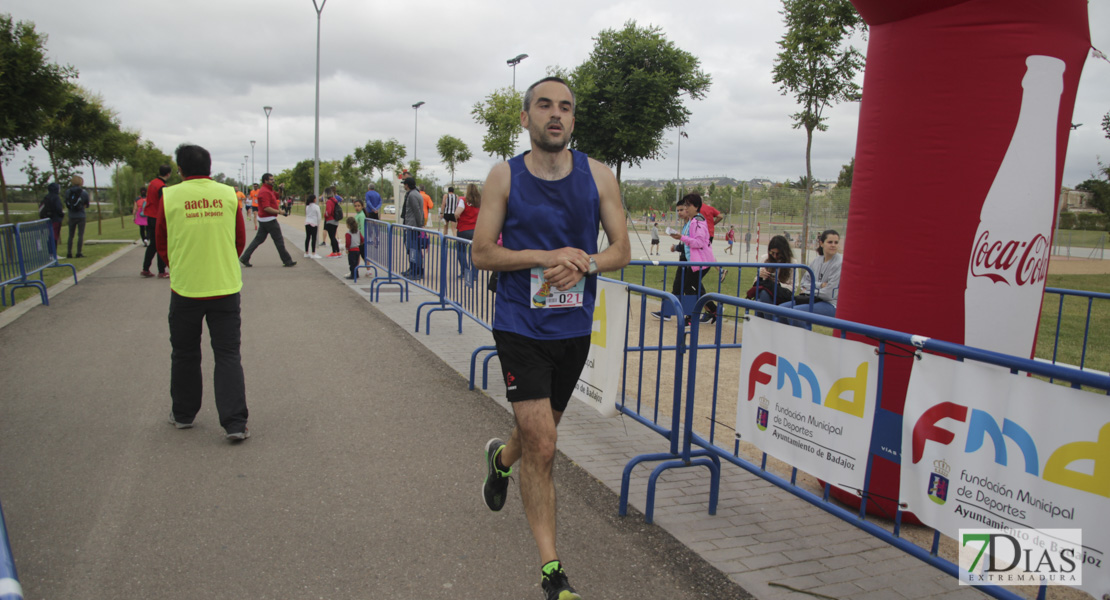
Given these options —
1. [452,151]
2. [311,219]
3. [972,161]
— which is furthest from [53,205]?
[452,151]

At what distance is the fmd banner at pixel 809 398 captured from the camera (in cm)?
301

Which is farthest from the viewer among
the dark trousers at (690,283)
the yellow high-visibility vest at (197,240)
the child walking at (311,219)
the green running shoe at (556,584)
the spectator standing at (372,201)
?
the child walking at (311,219)

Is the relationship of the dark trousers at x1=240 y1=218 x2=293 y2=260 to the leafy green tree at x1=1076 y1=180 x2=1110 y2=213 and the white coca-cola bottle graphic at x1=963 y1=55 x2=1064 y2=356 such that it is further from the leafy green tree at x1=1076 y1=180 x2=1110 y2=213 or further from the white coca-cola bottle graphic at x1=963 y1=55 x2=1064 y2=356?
the leafy green tree at x1=1076 y1=180 x2=1110 y2=213

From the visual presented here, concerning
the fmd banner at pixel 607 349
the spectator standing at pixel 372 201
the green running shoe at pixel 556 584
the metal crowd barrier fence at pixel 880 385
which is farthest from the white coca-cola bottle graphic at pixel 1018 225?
the spectator standing at pixel 372 201

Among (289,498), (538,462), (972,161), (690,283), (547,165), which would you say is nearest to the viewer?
(538,462)

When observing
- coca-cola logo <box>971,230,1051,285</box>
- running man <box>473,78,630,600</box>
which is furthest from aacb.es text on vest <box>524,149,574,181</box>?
coca-cola logo <box>971,230,1051,285</box>

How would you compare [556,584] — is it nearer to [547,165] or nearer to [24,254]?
[547,165]

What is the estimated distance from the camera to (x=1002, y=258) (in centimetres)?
367

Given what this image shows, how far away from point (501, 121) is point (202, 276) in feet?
104

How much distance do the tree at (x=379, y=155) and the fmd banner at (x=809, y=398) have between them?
61.3 metres

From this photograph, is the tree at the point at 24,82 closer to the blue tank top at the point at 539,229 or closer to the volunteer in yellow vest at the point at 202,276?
the volunteer in yellow vest at the point at 202,276

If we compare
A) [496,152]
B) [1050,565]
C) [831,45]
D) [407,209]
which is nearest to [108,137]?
[496,152]

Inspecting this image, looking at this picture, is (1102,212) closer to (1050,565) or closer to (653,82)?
(653,82)

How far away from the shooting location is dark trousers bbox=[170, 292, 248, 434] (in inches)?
190
